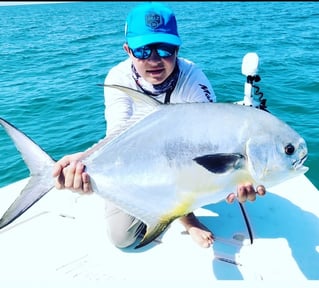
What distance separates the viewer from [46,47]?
14.1m

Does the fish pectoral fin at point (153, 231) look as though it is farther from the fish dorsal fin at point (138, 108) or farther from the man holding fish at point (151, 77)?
the fish dorsal fin at point (138, 108)

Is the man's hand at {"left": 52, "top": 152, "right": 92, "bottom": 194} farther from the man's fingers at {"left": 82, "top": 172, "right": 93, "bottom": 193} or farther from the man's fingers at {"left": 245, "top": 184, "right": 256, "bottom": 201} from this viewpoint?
the man's fingers at {"left": 245, "top": 184, "right": 256, "bottom": 201}

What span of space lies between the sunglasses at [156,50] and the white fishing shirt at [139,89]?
345 millimetres

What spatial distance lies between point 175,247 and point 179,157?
85cm

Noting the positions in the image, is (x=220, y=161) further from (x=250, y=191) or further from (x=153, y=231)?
(x=153, y=231)

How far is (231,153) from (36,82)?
8.13m

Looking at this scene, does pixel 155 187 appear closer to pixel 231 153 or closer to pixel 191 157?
pixel 191 157

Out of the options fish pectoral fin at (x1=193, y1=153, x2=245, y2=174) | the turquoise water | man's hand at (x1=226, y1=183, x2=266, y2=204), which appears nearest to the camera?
fish pectoral fin at (x1=193, y1=153, x2=245, y2=174)

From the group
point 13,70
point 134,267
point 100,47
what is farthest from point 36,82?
point 134,267

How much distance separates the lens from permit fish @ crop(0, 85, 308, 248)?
176 centimetres

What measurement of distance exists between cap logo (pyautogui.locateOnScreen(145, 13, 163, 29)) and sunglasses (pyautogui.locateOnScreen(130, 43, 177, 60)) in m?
0.12

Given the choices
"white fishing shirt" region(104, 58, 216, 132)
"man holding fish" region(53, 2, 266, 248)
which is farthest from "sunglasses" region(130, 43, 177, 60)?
"white fishing shirt" region(104, 58, 216, 132)

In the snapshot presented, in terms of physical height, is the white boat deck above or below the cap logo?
below

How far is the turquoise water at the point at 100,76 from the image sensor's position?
18.2 feet
